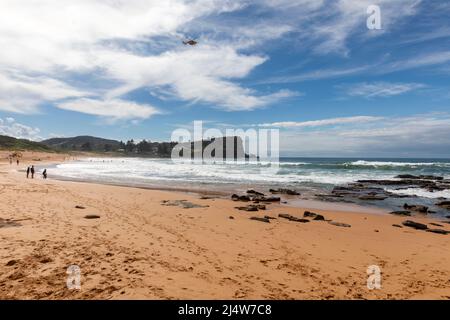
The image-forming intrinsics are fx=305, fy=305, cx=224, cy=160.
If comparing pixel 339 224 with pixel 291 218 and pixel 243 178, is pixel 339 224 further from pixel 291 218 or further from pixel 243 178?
pixel 243 178

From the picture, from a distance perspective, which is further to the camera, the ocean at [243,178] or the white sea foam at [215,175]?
the white sea foam at [215,175]

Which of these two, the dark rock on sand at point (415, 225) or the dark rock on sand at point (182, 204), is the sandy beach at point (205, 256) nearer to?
the dark rock on sand at point (415, 225)

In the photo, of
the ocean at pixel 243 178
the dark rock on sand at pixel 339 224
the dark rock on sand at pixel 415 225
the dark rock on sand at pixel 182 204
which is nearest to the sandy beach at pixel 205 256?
the dark rock on sand at pixel 339 224

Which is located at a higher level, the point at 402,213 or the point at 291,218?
the point at 291,218

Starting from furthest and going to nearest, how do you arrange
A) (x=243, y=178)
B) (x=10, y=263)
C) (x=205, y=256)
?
1. (x=243, y=178)
2. (x=205, y=256)
3. (x=10, y=263)

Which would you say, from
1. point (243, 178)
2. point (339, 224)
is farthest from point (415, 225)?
point (243, 178)

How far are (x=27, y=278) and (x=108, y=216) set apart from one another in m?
6.59

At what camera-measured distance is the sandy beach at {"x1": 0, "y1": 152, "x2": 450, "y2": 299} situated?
19.8ft

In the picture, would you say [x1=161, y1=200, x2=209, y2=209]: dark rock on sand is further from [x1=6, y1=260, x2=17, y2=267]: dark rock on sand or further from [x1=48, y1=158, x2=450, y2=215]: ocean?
[x1=6, y1=260, x2=17, y2=267]: dark rock on sand

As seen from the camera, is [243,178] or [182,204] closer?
[182,204]

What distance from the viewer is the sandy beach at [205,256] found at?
605 cm

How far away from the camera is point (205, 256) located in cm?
815
